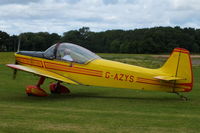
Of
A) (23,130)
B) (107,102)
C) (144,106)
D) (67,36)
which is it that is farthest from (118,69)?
(67,36)

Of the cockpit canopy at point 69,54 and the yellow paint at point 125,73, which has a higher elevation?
the cockpit canopy at point 69,54

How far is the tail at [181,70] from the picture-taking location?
945 cm

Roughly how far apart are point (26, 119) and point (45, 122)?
53 cm

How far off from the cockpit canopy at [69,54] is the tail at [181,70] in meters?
2.79

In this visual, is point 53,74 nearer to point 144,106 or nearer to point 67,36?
point 144,106

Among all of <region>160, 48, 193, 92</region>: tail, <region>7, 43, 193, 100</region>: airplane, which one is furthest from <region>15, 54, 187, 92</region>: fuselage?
<region>160, 48, 193, 92</region>: tail

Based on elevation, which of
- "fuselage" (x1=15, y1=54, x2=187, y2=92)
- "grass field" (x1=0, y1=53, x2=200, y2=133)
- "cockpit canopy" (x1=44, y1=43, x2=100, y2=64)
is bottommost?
"grass field" (x1=0, y1=53, x2=200, y2=133)

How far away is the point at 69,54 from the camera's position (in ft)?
35.6

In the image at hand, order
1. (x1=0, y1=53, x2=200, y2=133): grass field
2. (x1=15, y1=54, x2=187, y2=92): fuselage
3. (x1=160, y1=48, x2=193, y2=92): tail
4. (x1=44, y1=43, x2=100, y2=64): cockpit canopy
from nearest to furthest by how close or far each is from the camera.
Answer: (x1=0, y1=53, x2=200, y2=133): grass field < (x1=160, y1=48, x2=193, y2=92): tail < (x1=15, y1=54, x2=187, y2=92): fuselage < (x1=44, y1=43, x2=100, y2=64): cockpit canopy

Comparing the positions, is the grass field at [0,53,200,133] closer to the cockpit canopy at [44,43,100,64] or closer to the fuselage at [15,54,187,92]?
the fuselage at [15,54,187,92]

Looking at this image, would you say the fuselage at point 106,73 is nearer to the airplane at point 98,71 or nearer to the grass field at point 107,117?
the airplane at point 98,71

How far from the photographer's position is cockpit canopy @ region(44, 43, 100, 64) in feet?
35.2

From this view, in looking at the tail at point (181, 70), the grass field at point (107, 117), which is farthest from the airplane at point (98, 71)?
the grass field at point (107, 117)

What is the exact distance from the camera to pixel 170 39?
211 ft
